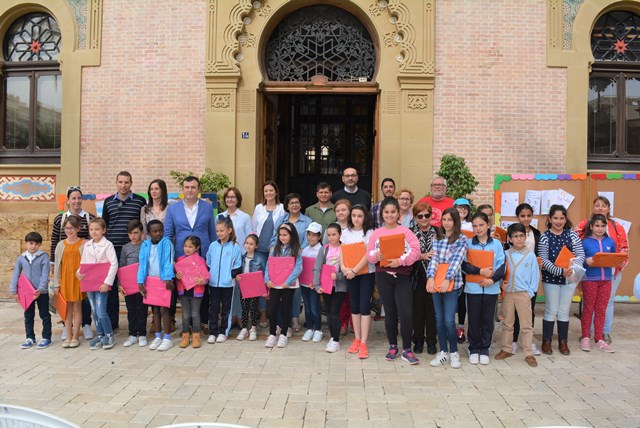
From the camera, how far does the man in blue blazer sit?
709 centimetres

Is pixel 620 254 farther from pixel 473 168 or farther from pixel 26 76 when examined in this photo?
pixel 26 76

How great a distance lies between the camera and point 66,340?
22.8 ft

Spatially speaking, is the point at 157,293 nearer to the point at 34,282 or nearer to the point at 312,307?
the point at 34,282

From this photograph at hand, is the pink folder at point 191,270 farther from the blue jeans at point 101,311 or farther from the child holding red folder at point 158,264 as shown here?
the blue jeans at point 101,311

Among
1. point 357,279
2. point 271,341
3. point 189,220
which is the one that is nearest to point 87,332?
point 189,220

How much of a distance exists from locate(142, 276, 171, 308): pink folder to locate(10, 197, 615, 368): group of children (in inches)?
1.2

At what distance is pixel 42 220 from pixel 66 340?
160 inches

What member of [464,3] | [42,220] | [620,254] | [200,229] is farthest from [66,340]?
[464,3]

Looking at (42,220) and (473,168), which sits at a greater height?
(473,168)

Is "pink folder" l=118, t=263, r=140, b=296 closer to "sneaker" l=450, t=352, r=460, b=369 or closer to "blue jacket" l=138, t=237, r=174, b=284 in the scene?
"blue jacket" l=138, t=237, r=174, b=284

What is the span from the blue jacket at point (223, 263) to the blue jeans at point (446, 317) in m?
2.61

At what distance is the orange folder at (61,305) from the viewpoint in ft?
22.5

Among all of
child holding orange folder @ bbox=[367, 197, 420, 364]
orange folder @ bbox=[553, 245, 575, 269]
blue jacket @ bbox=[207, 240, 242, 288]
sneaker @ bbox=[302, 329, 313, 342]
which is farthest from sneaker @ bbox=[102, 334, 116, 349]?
orange folder @ bbox=[553, 245, 575, 269]

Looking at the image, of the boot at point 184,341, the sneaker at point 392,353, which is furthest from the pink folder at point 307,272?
the boot at point 184,341
